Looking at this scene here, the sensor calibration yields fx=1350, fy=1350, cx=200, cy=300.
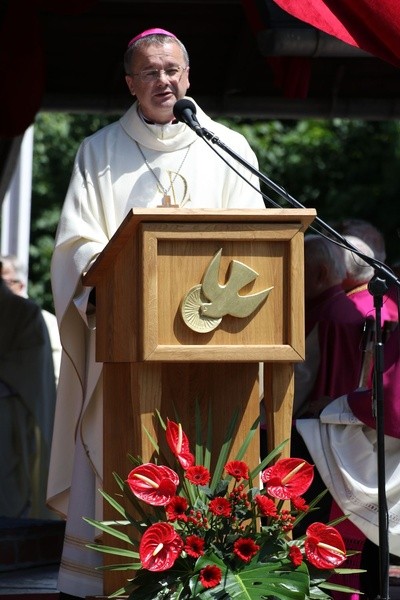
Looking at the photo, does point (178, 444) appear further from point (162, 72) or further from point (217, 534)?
point (162, 72)

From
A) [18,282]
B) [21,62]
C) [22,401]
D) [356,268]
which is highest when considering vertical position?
[21,62]

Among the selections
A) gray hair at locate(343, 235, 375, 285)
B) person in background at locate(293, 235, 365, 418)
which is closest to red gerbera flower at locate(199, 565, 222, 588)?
person in background at locate(293, 235, 365, 418)

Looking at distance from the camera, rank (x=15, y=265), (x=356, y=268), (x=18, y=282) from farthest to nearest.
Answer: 1. (x=15, y=265)
2. (x=18, y=282)
3. (x=356, y=268)

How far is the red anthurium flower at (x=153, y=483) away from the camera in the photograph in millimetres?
3865

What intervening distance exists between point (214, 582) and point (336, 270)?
9.17 ft

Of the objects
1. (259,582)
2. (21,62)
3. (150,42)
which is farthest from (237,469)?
(21,62)

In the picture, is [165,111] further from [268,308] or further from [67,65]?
[67,65]

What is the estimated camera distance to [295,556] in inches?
154

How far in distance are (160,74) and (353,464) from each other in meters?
1.57

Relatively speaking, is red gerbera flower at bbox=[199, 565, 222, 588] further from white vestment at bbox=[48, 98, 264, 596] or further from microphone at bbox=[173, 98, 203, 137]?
microphone at bbox=[173, 98, 203, 137]

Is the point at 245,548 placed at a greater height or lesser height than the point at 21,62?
lesser

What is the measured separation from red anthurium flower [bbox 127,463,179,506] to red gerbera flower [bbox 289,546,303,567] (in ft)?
1.27

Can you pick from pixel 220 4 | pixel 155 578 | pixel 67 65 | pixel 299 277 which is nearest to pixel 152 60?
pixel 299 277

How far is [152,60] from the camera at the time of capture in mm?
4586
